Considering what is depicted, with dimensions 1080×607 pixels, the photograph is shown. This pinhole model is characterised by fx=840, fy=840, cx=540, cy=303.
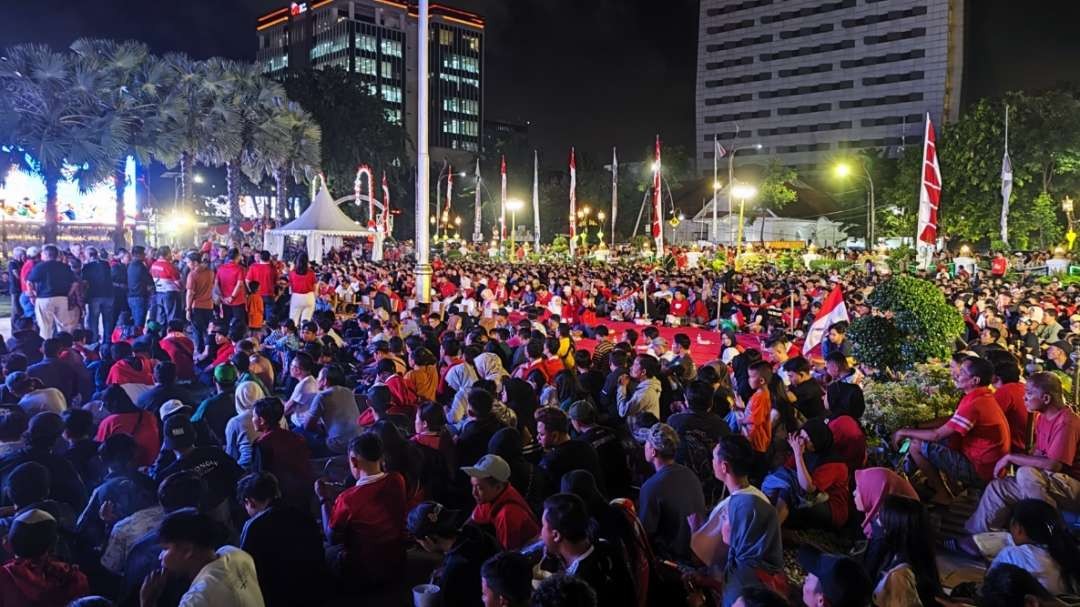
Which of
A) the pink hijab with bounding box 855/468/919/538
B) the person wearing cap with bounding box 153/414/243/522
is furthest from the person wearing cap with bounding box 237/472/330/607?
the pink hijab with bounding box 855/468/919/538

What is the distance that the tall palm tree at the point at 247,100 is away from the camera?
31.8 metres

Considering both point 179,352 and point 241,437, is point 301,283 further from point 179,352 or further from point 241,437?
point 241,437

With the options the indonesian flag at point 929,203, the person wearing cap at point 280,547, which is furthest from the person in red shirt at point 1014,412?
the indonesian flag at point 929,203

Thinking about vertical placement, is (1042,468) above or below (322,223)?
below

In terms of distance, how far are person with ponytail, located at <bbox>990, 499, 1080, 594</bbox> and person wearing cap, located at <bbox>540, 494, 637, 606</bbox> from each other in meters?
2.02

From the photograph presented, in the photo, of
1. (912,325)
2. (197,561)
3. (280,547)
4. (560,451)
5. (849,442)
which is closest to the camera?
(197,561)

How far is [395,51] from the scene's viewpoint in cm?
13075

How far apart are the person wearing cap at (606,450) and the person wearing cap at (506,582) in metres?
3.31

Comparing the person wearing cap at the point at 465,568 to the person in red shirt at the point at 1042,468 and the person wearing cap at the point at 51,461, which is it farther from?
the person in red shirt at the point at 1042,468

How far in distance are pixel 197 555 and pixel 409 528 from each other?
1.68m

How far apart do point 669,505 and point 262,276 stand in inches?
437

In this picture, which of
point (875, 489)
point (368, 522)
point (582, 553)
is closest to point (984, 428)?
point (875, 489)

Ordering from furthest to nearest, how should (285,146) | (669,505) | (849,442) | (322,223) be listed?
(285,146)
(322,223)
(849,442)
(669,505)

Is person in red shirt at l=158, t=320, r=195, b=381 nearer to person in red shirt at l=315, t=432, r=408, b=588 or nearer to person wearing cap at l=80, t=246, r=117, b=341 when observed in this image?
person wearing cap at l=80, t=246, r=117, b=341
